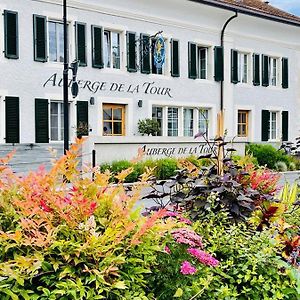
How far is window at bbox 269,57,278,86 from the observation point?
2745 cm

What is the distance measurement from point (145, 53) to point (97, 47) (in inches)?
97.0

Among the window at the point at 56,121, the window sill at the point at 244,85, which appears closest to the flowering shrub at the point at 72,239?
the window at the point at 56,121

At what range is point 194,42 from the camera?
77.3 ft

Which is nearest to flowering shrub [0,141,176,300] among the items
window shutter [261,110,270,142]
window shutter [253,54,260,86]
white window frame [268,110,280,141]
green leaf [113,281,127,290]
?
green leaf [113,281,127,290]

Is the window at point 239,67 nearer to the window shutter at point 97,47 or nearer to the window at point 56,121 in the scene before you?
the window shutter at point 97,47

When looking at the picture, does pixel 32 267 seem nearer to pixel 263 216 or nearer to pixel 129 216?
pixel 129 216

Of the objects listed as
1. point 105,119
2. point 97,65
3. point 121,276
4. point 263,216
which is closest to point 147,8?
point 97,65

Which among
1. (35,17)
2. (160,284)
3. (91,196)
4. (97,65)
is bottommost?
(160,284)

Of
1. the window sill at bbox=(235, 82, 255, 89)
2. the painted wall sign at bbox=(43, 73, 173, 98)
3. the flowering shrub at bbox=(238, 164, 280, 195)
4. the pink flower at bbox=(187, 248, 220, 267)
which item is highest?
the window sill at bbox=(235, 82, 255, 89)

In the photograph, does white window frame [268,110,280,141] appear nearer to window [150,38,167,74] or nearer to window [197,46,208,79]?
window [197,46,208,79]

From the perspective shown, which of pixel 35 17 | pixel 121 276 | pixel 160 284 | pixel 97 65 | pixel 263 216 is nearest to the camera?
pixel 121 276

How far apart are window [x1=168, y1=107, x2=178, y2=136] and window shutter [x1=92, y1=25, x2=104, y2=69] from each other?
14.6 ft

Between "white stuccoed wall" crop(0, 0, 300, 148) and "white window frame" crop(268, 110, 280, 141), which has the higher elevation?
"white stuccoed wall" crop(0, 0, 300, 148)

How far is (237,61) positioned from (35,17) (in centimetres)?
1098
